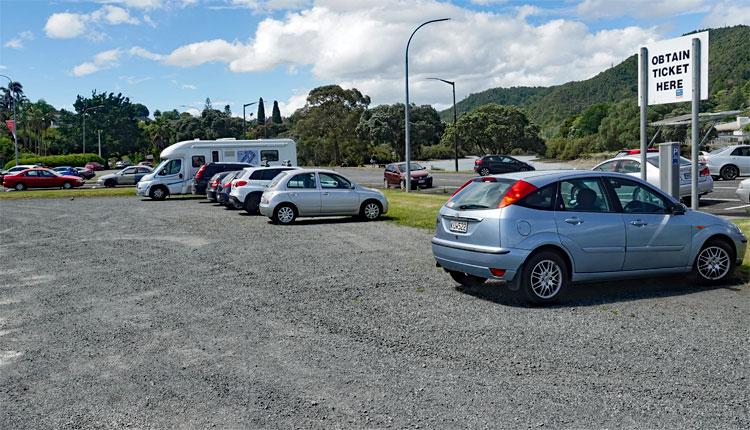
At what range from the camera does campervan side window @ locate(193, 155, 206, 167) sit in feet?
106

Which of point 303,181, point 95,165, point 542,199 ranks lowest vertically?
point 542,199

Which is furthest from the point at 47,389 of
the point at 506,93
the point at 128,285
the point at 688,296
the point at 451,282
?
the point at 506,93

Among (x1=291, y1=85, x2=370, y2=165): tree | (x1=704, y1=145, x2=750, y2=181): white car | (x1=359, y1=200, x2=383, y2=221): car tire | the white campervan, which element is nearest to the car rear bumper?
(x1=359, y1=200, x2=383, y2=221): car tire

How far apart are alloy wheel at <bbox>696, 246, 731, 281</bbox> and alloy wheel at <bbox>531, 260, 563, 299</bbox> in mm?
2195

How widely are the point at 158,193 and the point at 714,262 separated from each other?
89.2ft

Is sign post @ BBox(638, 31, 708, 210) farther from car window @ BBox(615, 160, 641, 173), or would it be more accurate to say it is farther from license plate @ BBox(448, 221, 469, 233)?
license plate @ BBox(448, 221, 469, 233)

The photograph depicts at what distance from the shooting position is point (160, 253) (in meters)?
13.1

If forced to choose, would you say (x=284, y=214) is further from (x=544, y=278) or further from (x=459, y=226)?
(x=544, y=278)

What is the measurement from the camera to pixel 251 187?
2200cm

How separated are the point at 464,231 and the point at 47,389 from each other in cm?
485

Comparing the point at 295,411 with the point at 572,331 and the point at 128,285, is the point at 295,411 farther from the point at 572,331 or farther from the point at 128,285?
the point at 128,285

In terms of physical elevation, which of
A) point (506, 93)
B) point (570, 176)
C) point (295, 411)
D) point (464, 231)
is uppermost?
point (506, 93)

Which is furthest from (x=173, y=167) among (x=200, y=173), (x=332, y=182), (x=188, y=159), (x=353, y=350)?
(x=353, y=350)

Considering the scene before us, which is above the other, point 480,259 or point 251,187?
point 251,187
